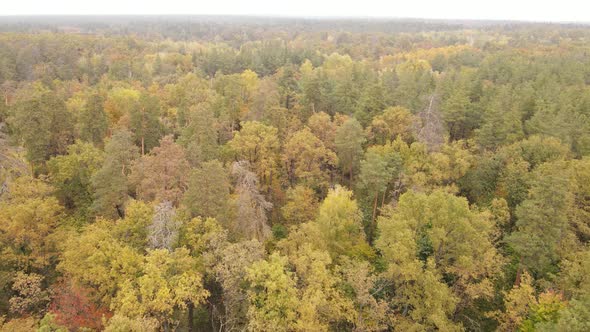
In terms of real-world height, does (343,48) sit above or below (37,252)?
above

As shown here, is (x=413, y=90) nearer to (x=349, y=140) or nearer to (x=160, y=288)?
(x=349, y=140)

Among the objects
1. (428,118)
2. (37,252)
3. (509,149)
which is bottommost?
(37,252)

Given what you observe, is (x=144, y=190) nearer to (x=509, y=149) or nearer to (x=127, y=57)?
(x=509, y=149)

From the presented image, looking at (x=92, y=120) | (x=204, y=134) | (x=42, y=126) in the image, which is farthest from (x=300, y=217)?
(x=42, y=126)

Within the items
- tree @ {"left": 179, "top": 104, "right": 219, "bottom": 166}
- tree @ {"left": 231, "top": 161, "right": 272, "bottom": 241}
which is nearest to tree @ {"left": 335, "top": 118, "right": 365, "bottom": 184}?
tree @ {"left": 231, "top": 161, "right": 272, "bottom": 241}

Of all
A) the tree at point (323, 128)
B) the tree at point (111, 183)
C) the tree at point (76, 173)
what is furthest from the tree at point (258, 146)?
the tree at point (76, 173)

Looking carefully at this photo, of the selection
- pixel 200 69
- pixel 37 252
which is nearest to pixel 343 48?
pixel 200 69
